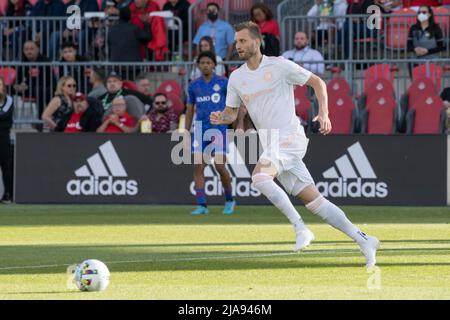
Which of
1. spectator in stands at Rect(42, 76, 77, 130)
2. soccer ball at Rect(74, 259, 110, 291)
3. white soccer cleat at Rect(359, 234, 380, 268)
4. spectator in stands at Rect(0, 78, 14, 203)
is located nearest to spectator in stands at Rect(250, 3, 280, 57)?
spectator in stands at Rect(42, 76, 77, 130)

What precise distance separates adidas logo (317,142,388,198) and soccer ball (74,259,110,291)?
12.5m

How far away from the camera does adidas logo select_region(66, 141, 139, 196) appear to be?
23.0 m

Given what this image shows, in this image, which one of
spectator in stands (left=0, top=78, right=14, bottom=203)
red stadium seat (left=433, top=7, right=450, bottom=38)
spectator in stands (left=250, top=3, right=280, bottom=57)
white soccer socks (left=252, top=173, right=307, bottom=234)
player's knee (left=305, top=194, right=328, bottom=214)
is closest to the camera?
player's knee (left=305, top=194, right=328, bottom=214)

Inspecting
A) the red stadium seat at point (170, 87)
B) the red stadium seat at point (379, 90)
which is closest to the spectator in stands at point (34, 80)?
the red stadium seat at point (170, 87)

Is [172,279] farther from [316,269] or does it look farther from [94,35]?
[94,35]

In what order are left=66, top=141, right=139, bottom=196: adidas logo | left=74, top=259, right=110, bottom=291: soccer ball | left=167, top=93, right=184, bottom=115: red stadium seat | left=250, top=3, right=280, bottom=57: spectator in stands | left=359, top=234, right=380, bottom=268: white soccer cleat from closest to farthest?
1. left=74, top=259, right=110, bottom=291: soccer ball
2. left=359, top=234, right=380, bottom=268: white soccer cleat
3. left=66, top=141, right=139, bottom=196: adidas logo
4. left=167, top=93, right=184, bottom=115: red stadium seat
5. left=250, top=3, right=280, bottom=57: spectator in stands

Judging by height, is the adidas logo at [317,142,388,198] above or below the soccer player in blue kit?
below

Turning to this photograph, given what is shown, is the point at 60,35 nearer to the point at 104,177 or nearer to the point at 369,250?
the point at 104,177

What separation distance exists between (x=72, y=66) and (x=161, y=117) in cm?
277

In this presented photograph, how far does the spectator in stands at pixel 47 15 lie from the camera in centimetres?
2620

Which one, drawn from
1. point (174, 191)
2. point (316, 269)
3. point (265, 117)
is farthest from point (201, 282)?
point (174, 191)

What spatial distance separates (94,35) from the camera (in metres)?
26.3

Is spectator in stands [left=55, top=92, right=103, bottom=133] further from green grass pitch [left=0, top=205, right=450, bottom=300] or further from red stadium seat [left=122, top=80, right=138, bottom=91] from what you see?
green grass pitch [left=0, top=205, right=450, bottom=300]

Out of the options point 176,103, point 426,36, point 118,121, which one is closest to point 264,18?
point 176,103
